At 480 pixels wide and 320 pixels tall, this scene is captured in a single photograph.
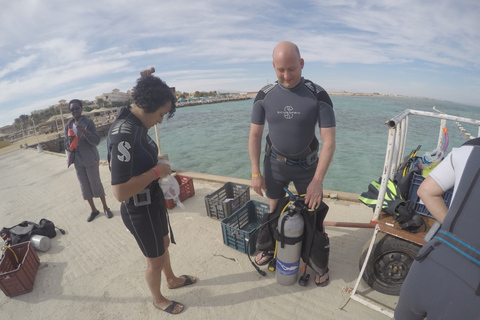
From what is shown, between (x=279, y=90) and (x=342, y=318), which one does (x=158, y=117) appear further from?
(x=342, y=318)

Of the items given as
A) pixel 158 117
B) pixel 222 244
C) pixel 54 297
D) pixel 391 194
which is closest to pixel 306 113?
pixel 391 194

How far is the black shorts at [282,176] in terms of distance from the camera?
2.70m

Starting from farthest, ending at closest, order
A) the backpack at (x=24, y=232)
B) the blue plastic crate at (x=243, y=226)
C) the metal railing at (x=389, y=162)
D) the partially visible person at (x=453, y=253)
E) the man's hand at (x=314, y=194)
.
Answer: the backpack at (x=24, y=232), the blue plastic crate at (x=243, y=226), the man's hand at (x=314, y=194), the metal railing at (x=389, y=162), the partially visible person at (x=453, y=253)

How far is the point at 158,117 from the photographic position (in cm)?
201

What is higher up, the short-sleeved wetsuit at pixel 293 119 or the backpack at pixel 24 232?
the short-sleeved wetsuit at pixel 293 119

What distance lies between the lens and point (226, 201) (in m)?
4.16

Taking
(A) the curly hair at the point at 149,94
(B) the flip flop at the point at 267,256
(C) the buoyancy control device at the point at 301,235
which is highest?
(A) the curly hair at the point at 149,94

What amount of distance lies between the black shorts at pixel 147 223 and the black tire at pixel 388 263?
221 cm

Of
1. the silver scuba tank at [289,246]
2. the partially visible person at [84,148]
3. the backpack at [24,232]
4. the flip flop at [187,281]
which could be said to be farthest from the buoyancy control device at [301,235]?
the backpack at [24,232]

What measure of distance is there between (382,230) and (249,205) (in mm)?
2047

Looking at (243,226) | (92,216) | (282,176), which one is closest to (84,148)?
(92,216)

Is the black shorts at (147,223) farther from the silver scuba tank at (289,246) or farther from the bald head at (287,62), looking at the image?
the bald head at (287,62)

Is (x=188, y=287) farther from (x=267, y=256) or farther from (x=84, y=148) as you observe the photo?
(x=84, y=148)

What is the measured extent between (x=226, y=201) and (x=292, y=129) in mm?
Answer: 2103
